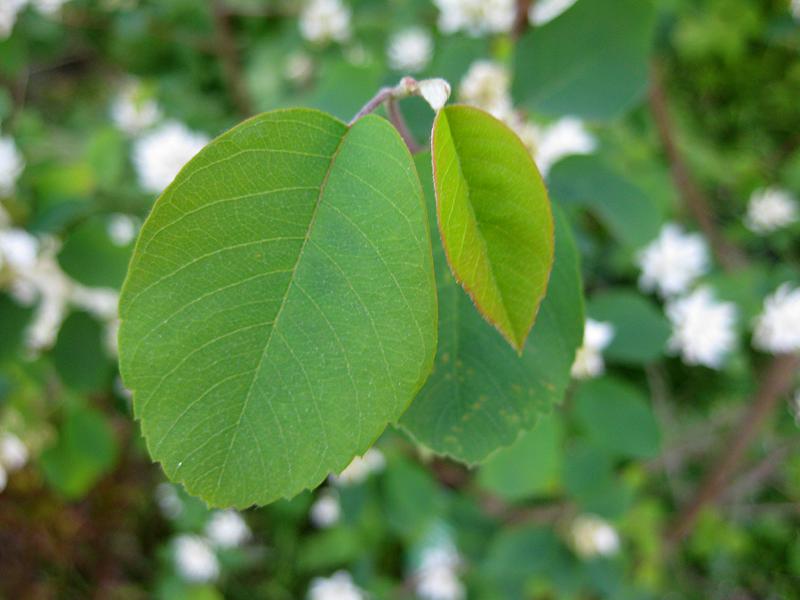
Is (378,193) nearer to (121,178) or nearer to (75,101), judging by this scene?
(121,178)

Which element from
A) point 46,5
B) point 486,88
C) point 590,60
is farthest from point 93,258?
point 46,5

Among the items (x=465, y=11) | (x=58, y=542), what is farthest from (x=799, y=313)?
(x=58, y=542)

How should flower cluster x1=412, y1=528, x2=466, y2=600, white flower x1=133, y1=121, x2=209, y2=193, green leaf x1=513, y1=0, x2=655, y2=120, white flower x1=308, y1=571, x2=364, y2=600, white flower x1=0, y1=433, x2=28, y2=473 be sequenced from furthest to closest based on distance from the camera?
white flower x1=308, y1=571, x2=364, y2=600
flower cluster x1=412, y1=528, x2=466, y2=600
white flower x1=133, y1=121, x2=209, y2=193
white flower x1=0, y1=433, x2=28, y2=473
green leaf x1=513, y1=0, x2=655, y2=120

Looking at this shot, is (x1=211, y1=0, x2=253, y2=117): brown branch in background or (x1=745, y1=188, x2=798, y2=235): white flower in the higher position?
(x1=211, y1=0, x2=253, y2=117): brown branch in background

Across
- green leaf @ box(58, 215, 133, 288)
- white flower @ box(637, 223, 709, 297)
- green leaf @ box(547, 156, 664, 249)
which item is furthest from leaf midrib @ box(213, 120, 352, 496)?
white flower @ box(637, 223, 709, 297)

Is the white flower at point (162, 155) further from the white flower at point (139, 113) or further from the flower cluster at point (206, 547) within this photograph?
the flower cluster at point (206, 547)

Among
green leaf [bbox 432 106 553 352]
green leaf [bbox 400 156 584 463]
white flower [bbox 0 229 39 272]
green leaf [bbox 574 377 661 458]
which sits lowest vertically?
green leaf [bbox 574 377 661 458]

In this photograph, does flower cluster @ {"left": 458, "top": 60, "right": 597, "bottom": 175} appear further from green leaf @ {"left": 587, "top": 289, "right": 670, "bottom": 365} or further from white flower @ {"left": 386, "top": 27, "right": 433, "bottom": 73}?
white flower @ {"left": 386, "top": 27, "right": 433, "bottom": 73}

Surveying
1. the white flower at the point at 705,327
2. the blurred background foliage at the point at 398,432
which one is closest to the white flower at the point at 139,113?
the blurred background foliage at the point at 398,432

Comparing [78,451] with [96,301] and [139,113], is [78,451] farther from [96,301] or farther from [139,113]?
[139,113]
